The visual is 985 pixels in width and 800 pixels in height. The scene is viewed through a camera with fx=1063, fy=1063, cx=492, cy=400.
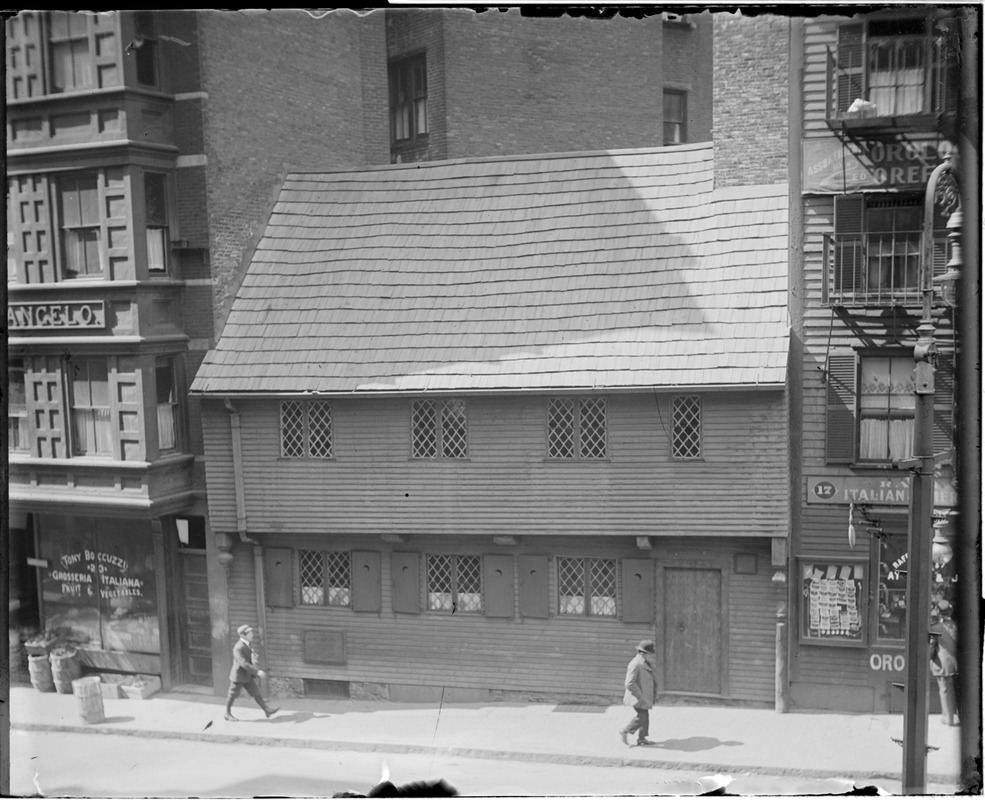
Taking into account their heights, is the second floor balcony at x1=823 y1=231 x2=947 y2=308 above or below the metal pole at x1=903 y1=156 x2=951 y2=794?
above

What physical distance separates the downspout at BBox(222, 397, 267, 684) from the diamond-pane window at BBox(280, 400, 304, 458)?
22.7 inches

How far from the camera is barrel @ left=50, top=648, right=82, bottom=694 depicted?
45.0 feet

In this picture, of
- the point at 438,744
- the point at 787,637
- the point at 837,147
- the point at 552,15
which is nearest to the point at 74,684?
the point at 438,744

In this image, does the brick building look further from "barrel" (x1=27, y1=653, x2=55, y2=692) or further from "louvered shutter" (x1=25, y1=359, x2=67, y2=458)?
"barrel" (x1=27, y1=653, x2=55, y2=692)

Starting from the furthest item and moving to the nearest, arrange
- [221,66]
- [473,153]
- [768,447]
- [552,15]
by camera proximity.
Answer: [473,153] < [221,66] < [768,447] < [552,15]

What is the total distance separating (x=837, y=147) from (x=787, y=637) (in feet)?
17.9

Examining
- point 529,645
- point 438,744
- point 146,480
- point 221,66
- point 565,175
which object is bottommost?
point 438,744

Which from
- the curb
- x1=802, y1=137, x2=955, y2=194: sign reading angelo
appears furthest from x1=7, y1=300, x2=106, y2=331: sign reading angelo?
x1=802, y1=137, x2=955, y2=194: sign reading angelo

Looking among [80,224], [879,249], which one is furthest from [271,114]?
[879,249]

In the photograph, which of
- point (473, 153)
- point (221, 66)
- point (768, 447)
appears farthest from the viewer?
point (473, 153)

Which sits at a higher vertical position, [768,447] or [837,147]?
[837,147]

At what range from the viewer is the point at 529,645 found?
1272cm

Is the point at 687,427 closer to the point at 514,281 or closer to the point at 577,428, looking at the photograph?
the point at 577,428

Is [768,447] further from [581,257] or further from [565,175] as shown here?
[565,175]
